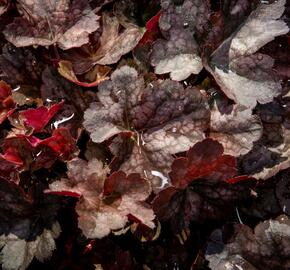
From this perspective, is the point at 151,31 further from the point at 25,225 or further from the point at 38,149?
the point at 25,225

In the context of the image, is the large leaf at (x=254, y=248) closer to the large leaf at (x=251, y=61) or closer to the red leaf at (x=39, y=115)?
the large leaf at (x=251, y=61)

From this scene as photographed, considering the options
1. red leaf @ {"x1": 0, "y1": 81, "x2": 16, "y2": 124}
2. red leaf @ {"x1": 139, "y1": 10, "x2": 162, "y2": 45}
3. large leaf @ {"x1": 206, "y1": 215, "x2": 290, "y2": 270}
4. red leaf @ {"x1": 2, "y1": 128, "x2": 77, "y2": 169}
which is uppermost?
red leaf @ {"x1": 139, "y1": 10, "x2": 162, "y2": 45}

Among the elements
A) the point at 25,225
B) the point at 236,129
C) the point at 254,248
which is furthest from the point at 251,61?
the point at 25,225

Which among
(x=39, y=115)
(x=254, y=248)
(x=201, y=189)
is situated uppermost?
(x=39, y=115)

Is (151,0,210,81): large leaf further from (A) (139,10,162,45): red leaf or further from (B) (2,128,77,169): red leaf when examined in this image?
(B) (2,128,77,169): red leaf

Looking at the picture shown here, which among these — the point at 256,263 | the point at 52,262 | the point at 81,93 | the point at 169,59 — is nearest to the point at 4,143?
the point at 81,93

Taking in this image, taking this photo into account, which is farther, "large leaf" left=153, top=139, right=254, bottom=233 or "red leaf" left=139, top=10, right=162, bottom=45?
"red leaf" left=139, top=10, right=162, bottom=45

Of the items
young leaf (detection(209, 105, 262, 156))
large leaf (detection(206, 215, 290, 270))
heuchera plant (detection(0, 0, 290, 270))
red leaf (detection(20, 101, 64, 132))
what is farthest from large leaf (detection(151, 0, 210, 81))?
large leaf (detection(206, 215, 290, 270))
